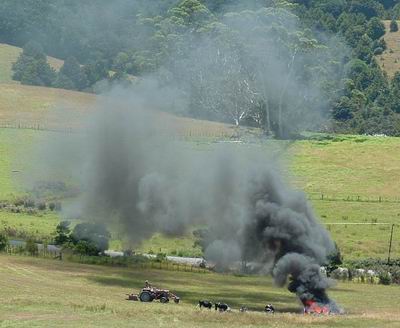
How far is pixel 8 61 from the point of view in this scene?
180875 millimetres

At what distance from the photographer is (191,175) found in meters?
73.1

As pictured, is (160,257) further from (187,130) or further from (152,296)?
(187,130)

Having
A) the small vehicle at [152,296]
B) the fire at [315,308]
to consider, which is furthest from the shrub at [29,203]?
the fire at [315,308]

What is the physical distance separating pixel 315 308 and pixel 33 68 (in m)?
120

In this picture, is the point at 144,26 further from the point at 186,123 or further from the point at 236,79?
the point at 186,123

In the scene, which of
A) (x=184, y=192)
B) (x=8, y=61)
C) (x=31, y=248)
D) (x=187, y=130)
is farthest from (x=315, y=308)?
(x=8, y=61)

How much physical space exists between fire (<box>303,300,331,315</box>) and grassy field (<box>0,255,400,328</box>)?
0.82 metres

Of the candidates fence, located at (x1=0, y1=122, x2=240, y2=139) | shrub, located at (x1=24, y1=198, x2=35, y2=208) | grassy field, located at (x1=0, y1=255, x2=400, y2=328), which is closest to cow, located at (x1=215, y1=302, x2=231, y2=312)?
grassy field, located at (x1=0, y1=255, x2=400, y2=328)

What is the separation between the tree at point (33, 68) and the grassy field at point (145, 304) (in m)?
96.6

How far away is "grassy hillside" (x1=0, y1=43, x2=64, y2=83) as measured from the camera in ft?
576

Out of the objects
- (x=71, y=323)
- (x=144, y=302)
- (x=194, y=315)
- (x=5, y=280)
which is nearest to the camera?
(x=71, y=323)

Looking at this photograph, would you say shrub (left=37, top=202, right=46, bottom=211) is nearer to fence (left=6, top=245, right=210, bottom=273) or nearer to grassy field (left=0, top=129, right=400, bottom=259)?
grassy field (left=0, top=129, right=400, bottom=259)

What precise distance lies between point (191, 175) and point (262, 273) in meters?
9.54

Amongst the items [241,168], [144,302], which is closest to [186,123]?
[241,168]
